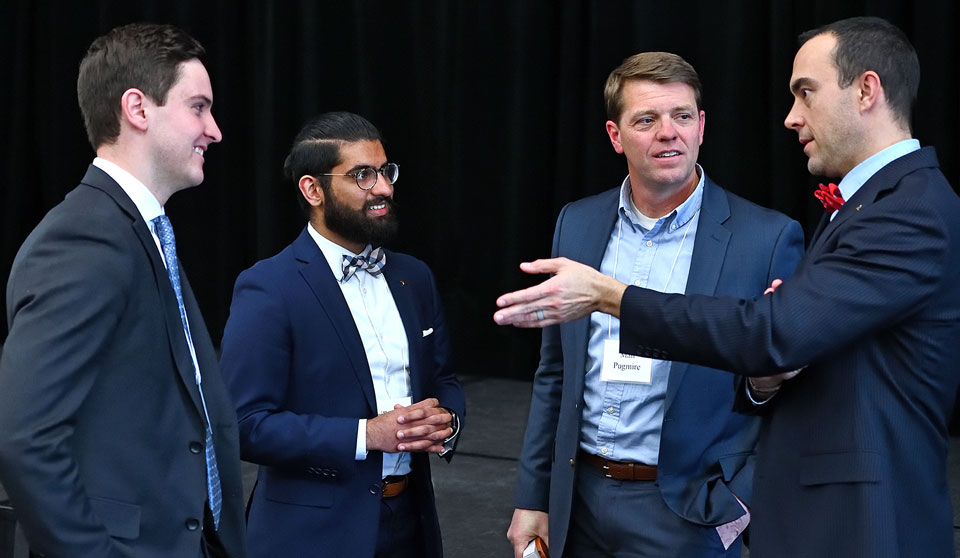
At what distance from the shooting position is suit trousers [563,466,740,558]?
2.51 m

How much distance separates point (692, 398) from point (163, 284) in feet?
3.83

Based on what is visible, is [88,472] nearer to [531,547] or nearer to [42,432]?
[42,432]

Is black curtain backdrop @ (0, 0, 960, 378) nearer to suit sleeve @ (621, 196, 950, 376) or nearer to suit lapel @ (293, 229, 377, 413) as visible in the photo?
suit lapel @ (293, 229, 377, 413)

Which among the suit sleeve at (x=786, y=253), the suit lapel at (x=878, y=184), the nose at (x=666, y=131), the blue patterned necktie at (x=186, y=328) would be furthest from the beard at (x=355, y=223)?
the suit lapel at (x=878, y=184)

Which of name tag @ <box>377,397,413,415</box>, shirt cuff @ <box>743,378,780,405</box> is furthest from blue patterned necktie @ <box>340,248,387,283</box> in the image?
shirt cuff @ <box>743,378,780,405</box>

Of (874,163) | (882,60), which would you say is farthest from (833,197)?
(882,60)

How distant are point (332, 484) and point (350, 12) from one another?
4551mm

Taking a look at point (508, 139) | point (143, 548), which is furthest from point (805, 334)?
point (508, 139)

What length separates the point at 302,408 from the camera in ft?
8.77

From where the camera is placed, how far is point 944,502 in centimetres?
199

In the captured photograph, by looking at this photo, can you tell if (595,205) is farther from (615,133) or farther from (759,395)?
(759,395)

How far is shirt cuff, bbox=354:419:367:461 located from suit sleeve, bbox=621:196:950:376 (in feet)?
2.90

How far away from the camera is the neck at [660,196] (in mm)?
2645

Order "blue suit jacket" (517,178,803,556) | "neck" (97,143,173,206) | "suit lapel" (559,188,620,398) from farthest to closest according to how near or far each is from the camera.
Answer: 1. "suit lapel" (559,188,620,398)
2. "blue suit jacket" (517,178,803,556)
3. "neck" (97,143,173,206)
